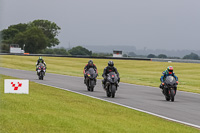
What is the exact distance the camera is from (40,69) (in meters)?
31.2

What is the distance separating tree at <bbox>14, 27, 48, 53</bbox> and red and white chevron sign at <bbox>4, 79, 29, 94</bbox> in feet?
516

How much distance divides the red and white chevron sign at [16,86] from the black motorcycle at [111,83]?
429 centimetres

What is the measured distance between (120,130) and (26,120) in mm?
1963

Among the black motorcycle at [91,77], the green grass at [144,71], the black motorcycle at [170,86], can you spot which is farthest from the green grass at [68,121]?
the green grass at [144,71]

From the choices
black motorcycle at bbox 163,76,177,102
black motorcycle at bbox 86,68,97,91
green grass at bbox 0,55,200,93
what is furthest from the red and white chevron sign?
green grass at bbox 0,55,200,93

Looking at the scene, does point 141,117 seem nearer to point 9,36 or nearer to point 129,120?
point 129,120

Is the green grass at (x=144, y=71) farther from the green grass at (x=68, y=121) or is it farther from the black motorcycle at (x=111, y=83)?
the green grass at (x=68, y=121)

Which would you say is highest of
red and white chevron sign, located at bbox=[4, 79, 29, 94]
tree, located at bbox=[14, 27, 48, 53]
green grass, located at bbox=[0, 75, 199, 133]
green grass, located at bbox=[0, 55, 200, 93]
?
tree, located at bbox=[14, 27, 48, 53]

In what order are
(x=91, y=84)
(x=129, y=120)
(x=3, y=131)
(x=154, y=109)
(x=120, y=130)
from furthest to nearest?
(x=91, y=84)
(x=154, y=109)
(x=129, y=120)
(x=120, y=130)
(x=3, y=131)

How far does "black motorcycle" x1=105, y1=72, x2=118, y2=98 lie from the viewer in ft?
60.5

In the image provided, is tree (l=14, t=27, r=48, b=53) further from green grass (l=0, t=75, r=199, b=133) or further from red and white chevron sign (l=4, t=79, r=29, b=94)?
green grass (l=0, t=75, r=199, b=133)

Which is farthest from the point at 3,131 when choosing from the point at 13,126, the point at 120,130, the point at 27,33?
the point at 27,33

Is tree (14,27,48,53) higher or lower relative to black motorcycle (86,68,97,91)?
higher

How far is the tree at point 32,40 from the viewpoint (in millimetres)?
170812
